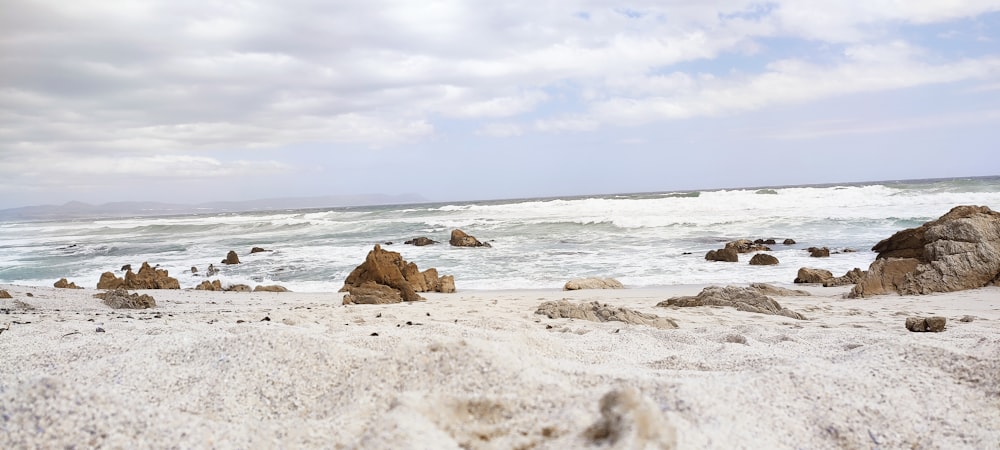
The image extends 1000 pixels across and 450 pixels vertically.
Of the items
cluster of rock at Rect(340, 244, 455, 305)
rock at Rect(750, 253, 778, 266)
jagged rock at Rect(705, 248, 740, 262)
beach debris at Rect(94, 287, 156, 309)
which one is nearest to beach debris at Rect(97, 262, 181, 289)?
beach debris at Rect(94, 287, 156, 309)

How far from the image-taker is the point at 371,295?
827 centimetres

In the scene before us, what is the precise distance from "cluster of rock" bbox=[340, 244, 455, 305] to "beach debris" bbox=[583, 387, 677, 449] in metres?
6.55

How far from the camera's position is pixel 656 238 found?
18844mm

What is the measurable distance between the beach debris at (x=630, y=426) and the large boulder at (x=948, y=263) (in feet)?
22.9

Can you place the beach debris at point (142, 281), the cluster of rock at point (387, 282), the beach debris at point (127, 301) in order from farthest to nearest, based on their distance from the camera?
1. the beach debris at point (142, 281)
2. the cluster of rock at point (387, 282)
3. the beach debris at point (127, 301)

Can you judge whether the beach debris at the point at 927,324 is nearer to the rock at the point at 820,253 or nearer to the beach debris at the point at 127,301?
the beach debris at the point at 127,301

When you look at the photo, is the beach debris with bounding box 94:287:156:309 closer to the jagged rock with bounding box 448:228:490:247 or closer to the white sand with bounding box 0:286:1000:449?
the white sand with bounding box 0:286:1000:449

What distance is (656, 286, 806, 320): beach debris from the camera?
6.19 m

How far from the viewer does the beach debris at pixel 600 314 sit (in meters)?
5.41

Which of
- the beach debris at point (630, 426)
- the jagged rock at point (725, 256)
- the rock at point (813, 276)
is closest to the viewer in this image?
the beach debris at point (630, 426)

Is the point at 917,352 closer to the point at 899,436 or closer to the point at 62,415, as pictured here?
the point at 899,436

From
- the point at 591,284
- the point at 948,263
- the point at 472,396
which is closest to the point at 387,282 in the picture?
the point at 591,284

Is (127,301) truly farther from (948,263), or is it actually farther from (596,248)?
(596,248)

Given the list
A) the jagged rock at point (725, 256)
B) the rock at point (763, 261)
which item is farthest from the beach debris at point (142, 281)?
the rock at point (763, 261)
